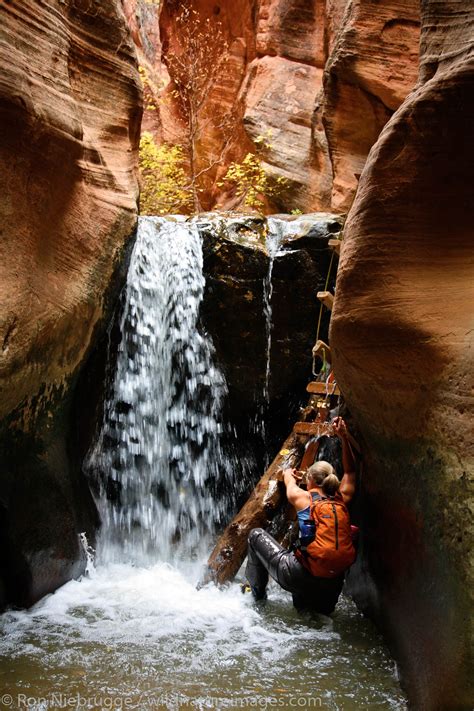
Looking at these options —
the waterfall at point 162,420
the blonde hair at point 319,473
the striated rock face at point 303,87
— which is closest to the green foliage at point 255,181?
the striated rock face at point 303,87

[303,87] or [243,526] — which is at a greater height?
[303,87]

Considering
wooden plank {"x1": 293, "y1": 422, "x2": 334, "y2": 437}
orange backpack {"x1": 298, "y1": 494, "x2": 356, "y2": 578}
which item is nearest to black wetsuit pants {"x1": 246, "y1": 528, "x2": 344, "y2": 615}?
orange backpack {"x1": 298, "y1": 494, "x2": 356, "y2": 578}

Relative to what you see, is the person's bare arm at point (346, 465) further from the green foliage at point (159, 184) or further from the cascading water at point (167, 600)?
the green foliage at point (159, 184)

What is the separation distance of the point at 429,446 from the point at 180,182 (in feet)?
49.1

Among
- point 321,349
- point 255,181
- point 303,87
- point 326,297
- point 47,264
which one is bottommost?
point 321,349

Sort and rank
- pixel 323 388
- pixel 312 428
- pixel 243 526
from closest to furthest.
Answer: pixel 243 526 → pixel 312 428 → pixel 323 388

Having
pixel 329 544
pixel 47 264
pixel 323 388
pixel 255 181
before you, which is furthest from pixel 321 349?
pixel 255 181

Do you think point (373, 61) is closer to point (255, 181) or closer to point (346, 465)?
point (255, 181)

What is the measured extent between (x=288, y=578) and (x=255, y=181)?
1372 centimetres

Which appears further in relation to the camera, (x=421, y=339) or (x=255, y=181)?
(x=255, y=181)

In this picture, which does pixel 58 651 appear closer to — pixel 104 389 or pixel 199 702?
pixel 199 702

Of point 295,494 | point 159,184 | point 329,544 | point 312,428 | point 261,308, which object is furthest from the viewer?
point 159,184

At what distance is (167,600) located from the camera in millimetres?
5812

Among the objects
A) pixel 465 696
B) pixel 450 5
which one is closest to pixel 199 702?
pixel 465 696
